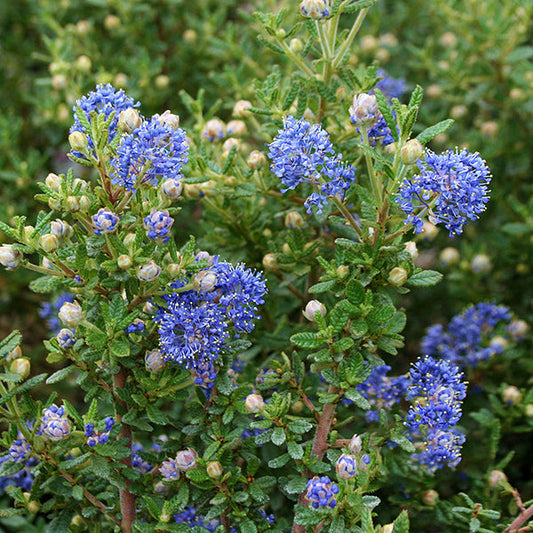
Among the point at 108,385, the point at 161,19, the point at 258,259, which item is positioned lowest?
the point at 108,385

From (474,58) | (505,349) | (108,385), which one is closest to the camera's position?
(108,385)

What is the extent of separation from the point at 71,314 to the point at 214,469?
45 cm

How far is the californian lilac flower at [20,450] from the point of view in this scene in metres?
1.47

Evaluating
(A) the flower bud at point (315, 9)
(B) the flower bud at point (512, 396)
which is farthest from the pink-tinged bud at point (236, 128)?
(B) the flower bud at point (512, 396)

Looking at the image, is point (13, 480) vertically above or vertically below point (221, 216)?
below

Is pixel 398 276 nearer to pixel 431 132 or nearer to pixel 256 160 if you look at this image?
pixel 431 132

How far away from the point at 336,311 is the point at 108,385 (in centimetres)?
57

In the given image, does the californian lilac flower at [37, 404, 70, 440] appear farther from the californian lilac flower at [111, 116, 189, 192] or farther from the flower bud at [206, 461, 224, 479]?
the californian lilac flower at [111, 116, 189, 192]

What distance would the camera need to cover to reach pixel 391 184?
1392 millimetres

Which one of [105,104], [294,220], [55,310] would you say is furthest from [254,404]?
[55,310]

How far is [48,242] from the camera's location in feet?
4.44

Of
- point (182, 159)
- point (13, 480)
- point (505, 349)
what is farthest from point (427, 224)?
point (13, 480)

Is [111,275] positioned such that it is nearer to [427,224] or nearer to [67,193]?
[67,193]

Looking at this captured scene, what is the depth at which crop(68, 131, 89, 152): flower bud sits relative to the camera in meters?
1.34
